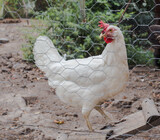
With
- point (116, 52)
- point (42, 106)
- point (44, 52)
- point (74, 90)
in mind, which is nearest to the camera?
point (116, 52)

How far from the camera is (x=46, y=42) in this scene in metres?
1.82

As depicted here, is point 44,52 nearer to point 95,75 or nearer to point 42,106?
point 95,75

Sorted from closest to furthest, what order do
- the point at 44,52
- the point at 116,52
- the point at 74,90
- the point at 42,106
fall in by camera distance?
the point at 116,52
the point at 74,90
the point at 44,52
the point at 42,106

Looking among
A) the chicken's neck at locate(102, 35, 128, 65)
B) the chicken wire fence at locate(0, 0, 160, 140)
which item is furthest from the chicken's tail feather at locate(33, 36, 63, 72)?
the chicken's neck at locate(102, 35, 128, 65)

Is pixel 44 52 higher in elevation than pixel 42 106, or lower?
higher

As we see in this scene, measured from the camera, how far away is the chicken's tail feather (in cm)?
181

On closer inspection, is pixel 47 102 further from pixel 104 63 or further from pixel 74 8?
pixel 74 8

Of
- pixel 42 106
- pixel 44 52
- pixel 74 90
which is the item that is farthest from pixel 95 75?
pixel 42 106

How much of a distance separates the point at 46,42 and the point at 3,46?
2.64 meters

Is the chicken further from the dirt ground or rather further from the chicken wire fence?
the dirt ground

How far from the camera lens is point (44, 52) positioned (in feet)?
6.03

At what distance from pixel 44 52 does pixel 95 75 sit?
1.60ft

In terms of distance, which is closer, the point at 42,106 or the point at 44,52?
the point at 44,52

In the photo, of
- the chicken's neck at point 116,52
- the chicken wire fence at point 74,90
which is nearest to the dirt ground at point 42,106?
the chicken wire fence at point 74,90
